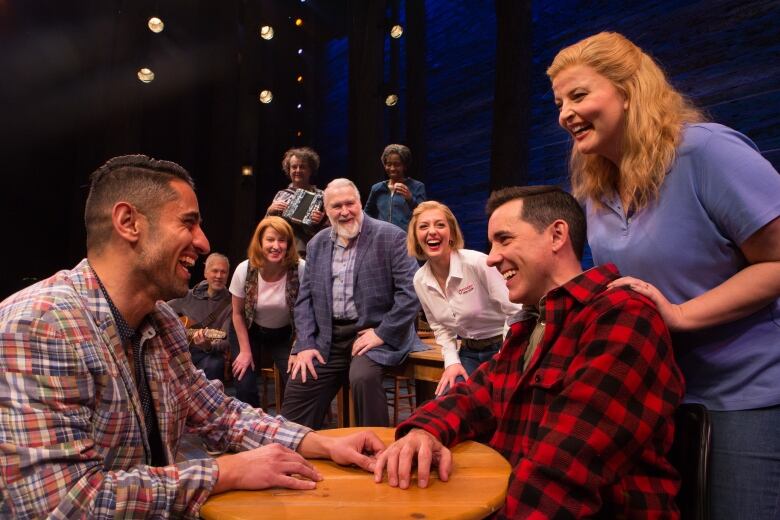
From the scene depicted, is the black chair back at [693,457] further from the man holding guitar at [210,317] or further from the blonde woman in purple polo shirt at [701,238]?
the man holding guitar at [210,317]

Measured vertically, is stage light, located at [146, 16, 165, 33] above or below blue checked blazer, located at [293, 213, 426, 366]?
above

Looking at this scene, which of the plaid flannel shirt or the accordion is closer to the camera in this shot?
the plaid flannel shirt

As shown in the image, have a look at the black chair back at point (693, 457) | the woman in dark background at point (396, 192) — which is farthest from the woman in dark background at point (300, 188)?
the black chair back at point (693, 457)

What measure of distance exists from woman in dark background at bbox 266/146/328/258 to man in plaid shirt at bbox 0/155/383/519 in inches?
131

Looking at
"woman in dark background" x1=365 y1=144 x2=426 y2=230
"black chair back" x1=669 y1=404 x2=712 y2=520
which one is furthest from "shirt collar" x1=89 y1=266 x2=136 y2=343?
"woman in dark background" x1=365 y1=144 x2=426 y2=230

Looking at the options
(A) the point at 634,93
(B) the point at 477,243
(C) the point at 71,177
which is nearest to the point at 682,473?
(A) the point at 634,93

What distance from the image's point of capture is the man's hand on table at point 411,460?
1.32m

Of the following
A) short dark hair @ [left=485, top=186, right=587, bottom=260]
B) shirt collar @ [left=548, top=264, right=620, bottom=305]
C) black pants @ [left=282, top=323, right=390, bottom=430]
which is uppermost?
short dark hair @ [left=485, top=186, right=587, bottom=260]

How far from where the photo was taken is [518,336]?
1.74 metres

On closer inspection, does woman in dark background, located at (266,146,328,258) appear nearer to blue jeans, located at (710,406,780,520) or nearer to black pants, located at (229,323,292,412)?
black pants, located at (229,323,292,412)

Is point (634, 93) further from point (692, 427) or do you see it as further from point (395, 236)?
point (395, 236)

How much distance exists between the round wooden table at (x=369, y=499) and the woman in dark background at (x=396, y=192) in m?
4.35

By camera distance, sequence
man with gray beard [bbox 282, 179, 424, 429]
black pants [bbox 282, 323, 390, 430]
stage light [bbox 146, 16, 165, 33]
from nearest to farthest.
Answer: black pants [bbox 282, 323, 390, 430], man with gray beard [bbox 282, 179, 424, 429], stage light [bbox 146, 16, 165, 33]

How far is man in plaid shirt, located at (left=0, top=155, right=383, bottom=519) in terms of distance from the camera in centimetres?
112
